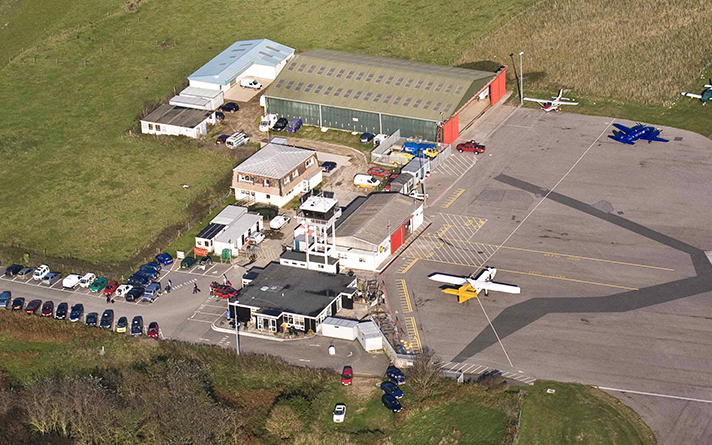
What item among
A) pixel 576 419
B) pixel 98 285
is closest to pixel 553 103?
pixel 576 419

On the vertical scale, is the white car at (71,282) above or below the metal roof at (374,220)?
below

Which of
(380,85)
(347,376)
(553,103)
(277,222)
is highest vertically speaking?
(380,85)

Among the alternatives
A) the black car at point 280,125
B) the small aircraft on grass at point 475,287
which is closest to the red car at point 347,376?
the small aircraft on grass at point 475,287

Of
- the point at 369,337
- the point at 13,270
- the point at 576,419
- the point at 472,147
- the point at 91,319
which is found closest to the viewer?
the point at 576,419

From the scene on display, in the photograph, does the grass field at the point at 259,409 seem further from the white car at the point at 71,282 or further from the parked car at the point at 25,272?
the parked car at the point at 25,272

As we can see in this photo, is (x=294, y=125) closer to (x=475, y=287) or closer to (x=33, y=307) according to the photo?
(x=475, y=287)

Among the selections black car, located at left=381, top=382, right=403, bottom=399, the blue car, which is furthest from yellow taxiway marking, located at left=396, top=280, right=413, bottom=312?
the blue car

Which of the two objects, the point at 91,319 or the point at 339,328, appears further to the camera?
the point at 91,319
